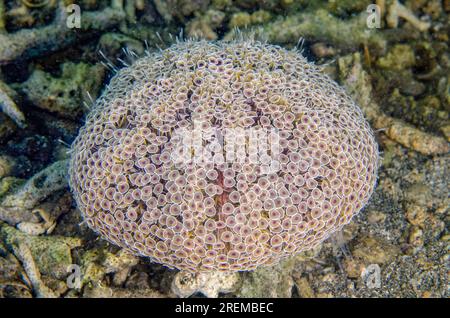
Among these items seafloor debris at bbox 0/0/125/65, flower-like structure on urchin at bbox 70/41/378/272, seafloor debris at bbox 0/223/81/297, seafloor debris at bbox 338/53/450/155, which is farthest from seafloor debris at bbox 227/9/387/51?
seafloor debris at bbox 0/223/81/297

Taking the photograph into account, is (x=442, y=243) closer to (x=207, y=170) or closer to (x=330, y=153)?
(x=330, y=153)

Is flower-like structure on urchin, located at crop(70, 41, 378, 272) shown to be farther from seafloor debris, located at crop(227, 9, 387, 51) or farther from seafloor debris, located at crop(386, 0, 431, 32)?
seafloor debris, located at crop(386, 0, 431, 32)

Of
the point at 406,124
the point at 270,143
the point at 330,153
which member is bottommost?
the point at 406,124

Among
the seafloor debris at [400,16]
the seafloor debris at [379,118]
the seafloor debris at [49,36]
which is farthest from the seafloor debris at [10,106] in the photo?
the seafloor debris at [400,16]
